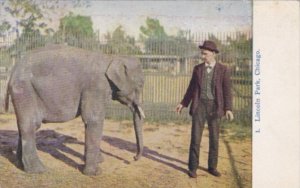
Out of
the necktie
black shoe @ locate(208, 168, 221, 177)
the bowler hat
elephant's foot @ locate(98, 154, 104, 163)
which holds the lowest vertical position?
black shoe @ locate(208, 168, 221, 177)

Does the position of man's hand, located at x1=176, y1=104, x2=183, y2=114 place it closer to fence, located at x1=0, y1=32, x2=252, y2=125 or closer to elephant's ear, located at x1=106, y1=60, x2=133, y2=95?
fence, located at x1=0, y1=32, x2=252, y2=125

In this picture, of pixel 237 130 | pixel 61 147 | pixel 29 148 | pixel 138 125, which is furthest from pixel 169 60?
pixel 29 148

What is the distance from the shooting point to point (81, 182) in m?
3.16

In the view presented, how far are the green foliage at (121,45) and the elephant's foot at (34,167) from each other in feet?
2.50

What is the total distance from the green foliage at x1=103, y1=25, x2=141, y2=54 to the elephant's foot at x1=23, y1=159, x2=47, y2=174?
2.50 ft

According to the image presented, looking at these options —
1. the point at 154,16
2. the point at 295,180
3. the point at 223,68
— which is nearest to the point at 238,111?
the point at 223,68

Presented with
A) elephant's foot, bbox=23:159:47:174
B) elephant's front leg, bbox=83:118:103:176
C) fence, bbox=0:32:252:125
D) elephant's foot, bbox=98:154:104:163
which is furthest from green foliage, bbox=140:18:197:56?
elephant's foot, bbox=23:159:47:174

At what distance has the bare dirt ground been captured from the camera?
3164 mm

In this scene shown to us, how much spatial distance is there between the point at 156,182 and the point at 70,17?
1.08 metres

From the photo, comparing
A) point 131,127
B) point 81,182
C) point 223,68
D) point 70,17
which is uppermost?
point 70,17

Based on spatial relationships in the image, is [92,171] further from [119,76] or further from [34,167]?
[119,76]

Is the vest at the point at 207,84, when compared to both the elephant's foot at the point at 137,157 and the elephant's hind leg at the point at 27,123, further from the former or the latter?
A: the elephant's hind leg at the point at 27,123

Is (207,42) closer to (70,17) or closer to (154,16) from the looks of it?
(154,16)

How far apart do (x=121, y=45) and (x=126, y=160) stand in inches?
26.6
